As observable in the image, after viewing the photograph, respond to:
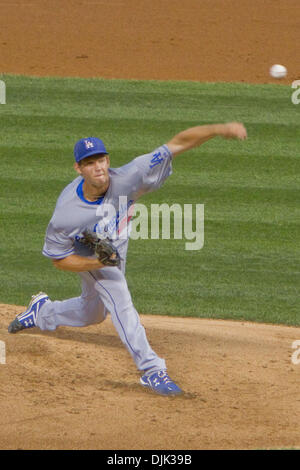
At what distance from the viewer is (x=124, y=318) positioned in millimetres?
5895

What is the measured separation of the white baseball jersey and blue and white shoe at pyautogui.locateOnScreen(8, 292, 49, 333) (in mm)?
1019

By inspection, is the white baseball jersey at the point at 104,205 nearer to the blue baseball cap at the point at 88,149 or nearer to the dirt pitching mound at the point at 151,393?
the blue baseball cap at the point at 88,149

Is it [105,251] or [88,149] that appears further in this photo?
[88,149]

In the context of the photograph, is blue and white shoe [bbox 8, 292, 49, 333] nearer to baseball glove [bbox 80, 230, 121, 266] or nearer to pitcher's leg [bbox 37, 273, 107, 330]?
pitcher's leg [bbox 37, 273, 107, 330]

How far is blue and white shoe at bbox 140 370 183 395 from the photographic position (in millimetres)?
5855

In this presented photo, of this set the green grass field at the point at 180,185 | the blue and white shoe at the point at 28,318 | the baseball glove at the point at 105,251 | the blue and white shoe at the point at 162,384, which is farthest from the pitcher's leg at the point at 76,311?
the green grass field at the point at 180,185

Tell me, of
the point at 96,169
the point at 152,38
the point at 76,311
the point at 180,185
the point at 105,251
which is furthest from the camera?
the point at 152,38

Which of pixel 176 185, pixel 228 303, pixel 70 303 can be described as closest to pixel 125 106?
pixel 176 185

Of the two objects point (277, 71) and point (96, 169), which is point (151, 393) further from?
point (277, 71)

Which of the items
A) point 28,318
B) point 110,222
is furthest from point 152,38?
point 110,222

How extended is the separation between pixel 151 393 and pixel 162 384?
0.45ft

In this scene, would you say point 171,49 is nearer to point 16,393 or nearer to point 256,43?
point 256,43

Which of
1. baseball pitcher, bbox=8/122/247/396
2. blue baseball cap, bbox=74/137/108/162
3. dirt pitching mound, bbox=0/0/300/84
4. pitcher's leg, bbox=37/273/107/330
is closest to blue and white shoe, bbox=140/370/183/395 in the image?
baseball pitcher, bbox=8/122/247/396

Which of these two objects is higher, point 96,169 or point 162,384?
point 96,169
